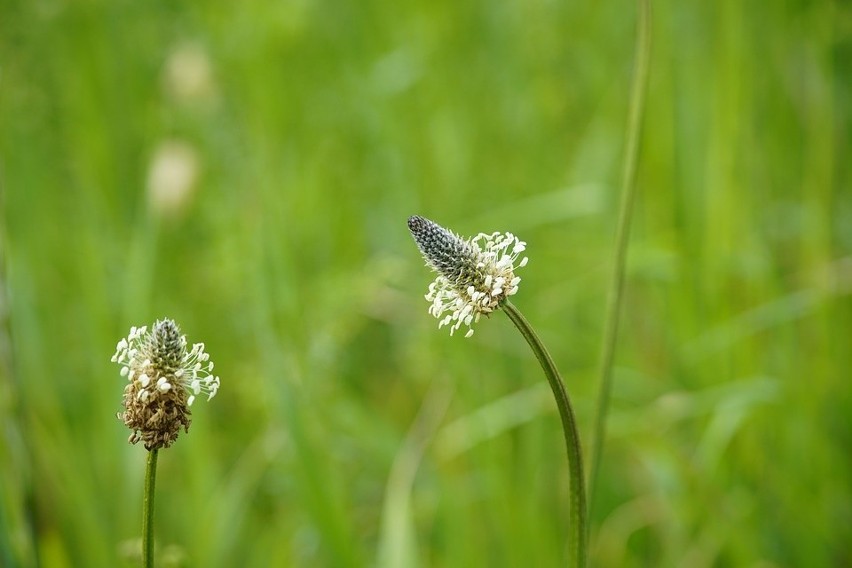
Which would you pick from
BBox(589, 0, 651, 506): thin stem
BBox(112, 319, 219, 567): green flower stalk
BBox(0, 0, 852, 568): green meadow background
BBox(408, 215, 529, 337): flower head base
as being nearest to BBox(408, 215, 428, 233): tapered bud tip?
BBox(408, 215, 529, 337): flower head base

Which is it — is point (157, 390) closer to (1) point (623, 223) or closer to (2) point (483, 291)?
(2) point (483, 291)

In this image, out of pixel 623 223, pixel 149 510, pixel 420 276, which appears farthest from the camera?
pixel 420 276

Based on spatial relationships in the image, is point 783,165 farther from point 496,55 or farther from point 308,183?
point 308,183

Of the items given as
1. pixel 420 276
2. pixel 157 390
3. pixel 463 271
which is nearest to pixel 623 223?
pixel 463 271

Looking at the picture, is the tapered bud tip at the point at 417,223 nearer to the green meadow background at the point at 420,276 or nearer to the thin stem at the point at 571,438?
the thin stem at the point at 571,438

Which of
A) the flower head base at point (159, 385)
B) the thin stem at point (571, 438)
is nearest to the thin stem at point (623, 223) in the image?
the thin stem at point (571, 438)

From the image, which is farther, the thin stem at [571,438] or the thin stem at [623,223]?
the thin stem at [623,223]
